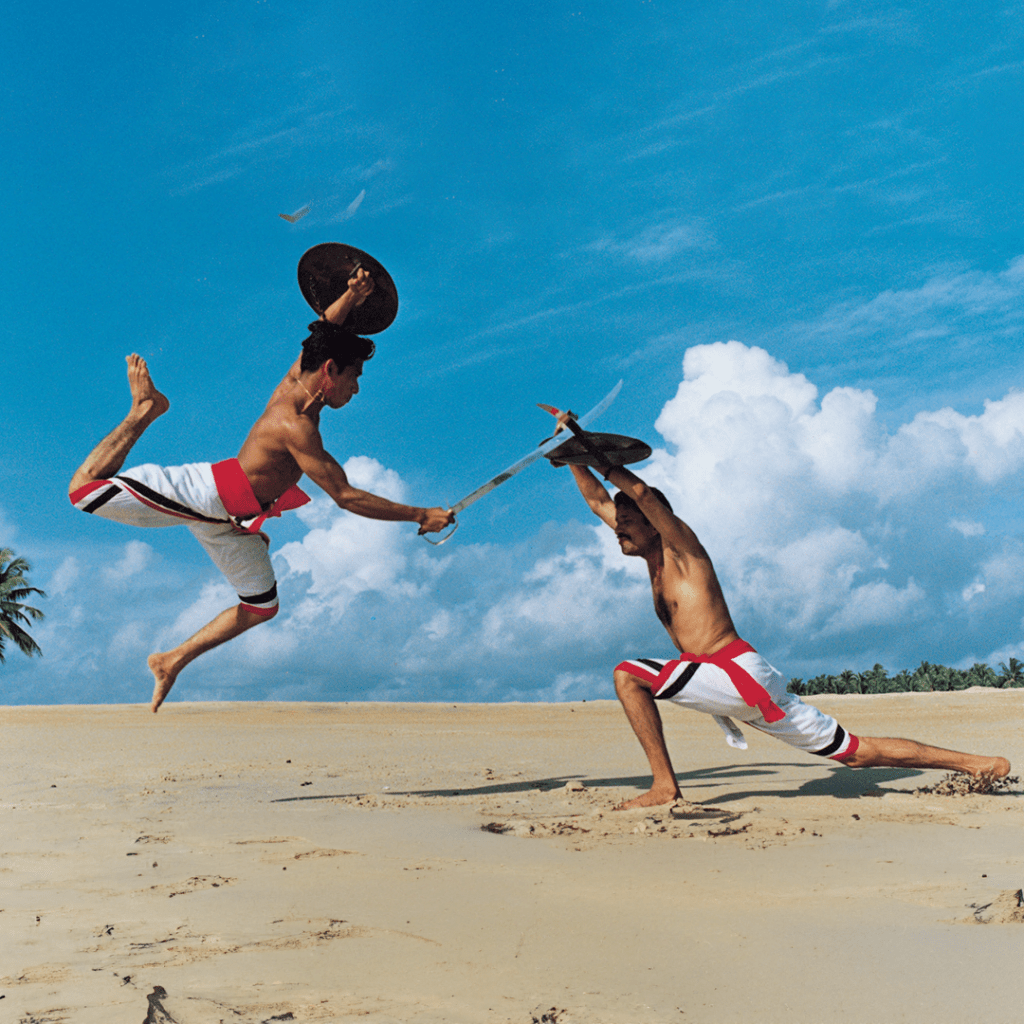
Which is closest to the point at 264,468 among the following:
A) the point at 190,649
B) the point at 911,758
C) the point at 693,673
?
the point at 190,649

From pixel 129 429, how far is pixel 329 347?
4.38 ft

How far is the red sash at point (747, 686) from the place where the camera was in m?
5.70

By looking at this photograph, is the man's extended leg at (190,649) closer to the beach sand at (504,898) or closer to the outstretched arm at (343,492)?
the beach sand at (504,898)

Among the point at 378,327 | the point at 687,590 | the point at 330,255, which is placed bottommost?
the point at 687,590

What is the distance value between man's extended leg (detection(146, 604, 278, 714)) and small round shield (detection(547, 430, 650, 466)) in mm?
2282

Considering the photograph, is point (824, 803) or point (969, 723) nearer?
point (824, 803)

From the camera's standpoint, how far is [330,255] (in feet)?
18.6

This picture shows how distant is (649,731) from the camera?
598cm

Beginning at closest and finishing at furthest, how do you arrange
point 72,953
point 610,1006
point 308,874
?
point 610,1006, point 72,953, point 308,874

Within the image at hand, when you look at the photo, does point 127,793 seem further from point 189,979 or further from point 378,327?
point 189,979

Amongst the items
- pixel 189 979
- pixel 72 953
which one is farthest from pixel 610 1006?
pixel 72 953

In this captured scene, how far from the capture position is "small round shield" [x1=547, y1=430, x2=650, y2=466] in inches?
230

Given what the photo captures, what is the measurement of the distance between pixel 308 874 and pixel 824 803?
140 inches

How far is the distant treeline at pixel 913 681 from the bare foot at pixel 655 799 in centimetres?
1435
